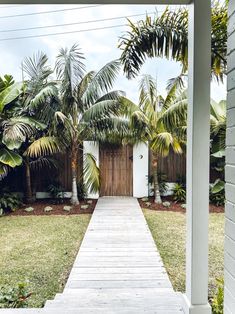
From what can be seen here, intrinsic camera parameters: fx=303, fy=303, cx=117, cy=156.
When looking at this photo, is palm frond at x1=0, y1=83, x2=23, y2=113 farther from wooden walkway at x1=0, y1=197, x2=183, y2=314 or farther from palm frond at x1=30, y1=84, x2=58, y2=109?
wooden walkway at x1=0, y1=197, x2=183, y2=314

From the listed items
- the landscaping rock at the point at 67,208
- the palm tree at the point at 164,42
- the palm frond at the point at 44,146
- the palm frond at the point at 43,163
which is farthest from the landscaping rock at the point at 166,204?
the palm tree at the point at 164,42

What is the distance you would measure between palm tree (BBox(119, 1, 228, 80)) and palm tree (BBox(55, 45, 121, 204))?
4.77 m

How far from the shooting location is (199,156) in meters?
2.41

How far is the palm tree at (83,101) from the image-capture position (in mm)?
8359

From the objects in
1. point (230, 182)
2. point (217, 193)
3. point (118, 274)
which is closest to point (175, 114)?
point (217, 193)

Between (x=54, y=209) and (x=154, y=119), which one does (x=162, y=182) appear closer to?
(x=154, y=119)

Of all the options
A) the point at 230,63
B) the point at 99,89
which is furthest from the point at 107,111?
the point at 230,63

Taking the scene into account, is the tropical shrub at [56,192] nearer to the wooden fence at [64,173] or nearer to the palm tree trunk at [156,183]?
the wooden fence at [64,173]

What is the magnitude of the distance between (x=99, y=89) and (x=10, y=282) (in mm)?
5822

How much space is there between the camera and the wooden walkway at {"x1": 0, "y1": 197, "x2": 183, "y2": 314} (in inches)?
108

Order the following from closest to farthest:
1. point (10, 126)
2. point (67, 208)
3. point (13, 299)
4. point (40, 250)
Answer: point (13, 299) < point (40, 250) < point (10, 126) < point (67, 208)

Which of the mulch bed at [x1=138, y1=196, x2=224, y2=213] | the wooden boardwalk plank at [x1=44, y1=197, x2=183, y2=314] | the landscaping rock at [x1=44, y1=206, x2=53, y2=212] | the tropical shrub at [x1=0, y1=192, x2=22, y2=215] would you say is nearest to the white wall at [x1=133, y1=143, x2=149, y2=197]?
the mulch bed at [x1=138, y1=196, x2=224, y2=213]

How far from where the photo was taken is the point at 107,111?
339 inches

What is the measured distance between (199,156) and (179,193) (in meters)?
7.59
